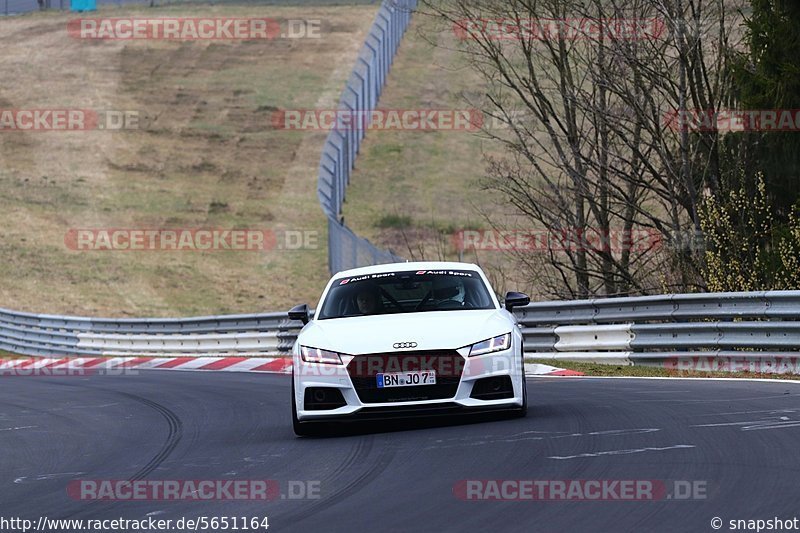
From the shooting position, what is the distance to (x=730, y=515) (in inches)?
264

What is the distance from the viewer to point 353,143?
136 ft

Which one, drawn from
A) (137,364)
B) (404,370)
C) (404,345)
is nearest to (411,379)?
(404,370)

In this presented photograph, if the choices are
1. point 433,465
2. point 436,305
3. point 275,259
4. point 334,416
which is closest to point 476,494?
point 433,465

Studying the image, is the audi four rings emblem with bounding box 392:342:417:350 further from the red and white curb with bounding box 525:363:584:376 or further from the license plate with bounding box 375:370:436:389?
the red and white curb with bounding box 525:363:584:376

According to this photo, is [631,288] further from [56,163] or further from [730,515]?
[56,163]

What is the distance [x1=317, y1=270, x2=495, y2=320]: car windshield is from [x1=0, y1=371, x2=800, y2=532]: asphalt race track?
111 centimetres

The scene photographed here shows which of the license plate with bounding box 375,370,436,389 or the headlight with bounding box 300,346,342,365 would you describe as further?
the headlight with bounding box 300,346,342,365

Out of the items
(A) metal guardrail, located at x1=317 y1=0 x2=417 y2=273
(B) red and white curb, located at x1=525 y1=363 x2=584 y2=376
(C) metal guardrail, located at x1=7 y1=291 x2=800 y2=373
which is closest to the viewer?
(C) metal guardrail, located at x1=7 y1=291 x2=800 y2=373

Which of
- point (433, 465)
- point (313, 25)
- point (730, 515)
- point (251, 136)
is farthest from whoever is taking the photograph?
point (313, 25)

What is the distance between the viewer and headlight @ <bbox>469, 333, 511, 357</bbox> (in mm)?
10781

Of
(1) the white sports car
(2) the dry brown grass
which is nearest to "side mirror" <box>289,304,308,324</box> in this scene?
(1) the white sports car

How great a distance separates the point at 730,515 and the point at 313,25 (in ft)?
263

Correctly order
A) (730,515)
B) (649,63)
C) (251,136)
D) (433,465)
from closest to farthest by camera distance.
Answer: (730,515) → (433,465) → (649,63) → (251,136)

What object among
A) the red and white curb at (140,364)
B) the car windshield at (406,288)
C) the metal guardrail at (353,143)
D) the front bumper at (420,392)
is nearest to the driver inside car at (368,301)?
the car windshield at (406,288)
